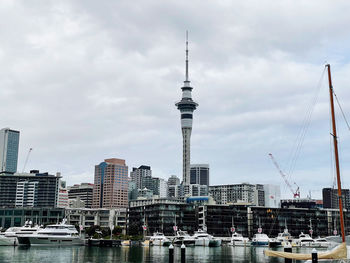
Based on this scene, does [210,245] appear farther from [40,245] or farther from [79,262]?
[79,262]

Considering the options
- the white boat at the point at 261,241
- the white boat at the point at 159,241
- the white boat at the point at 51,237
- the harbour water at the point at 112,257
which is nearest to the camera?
the harbour water at the point at 112,257

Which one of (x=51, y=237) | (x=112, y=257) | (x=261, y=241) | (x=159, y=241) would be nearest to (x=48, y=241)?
(x=51, y=237)

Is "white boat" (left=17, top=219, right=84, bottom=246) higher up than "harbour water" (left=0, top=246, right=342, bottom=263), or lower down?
higher up

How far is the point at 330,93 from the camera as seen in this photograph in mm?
63031

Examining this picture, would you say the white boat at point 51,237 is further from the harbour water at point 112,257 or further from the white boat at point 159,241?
the harbour water at point 112,257

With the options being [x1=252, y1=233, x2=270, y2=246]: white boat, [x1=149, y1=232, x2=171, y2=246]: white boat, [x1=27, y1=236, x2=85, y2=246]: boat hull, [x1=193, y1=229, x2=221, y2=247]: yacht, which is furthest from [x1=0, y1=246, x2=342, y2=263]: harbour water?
[x1=252, y1=233, x2=270, y2=246]: white boat

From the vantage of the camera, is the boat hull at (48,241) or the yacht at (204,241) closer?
the boat hull at (48,241)

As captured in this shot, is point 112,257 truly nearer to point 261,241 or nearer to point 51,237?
point 51,237

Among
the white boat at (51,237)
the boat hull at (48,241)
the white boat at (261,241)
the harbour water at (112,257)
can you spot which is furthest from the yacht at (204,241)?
the harbour water at (112,257)

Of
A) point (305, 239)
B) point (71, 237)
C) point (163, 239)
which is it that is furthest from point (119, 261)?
point (305, 239)

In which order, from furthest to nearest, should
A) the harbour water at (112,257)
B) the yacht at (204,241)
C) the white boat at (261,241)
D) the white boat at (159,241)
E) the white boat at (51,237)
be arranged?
the white boat at (261,241) → the yacht at (204,241) → the white boat at (159,241) → the white boat at (51,237) → the harbour water at (112,257)

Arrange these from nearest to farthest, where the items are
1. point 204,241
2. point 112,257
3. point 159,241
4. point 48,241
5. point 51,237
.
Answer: point 112,257
point 48,241
point 51,237
point 204,241
point 159,241

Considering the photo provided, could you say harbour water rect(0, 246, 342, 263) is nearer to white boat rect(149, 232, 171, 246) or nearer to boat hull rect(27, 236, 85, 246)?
boat hull rect(27, 236, 85, 246)

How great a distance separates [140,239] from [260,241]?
5258cm
